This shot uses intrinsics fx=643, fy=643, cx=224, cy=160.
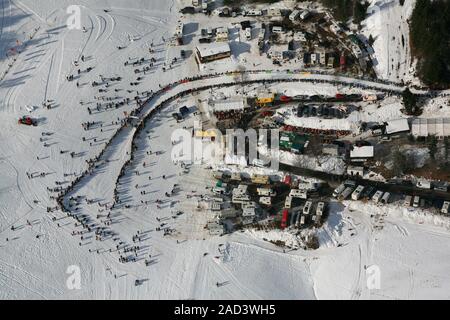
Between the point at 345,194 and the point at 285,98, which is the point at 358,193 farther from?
the point at 285,98

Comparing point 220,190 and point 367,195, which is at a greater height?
point 220,190

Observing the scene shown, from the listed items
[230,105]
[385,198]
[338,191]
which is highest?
[230,105]

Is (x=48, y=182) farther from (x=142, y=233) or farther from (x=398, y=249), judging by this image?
(x=398, y=249)

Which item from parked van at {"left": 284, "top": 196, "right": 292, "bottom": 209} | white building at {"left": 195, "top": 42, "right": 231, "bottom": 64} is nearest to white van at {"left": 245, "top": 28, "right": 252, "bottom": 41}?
white building at {"left": 195, "top": 42, "right": 231, "bottom": 64}

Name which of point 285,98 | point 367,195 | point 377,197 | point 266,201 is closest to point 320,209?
point 367,195

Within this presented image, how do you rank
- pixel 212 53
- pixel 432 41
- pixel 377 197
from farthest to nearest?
pixel 212 53 < pixel 432 41 < pixel 377 197

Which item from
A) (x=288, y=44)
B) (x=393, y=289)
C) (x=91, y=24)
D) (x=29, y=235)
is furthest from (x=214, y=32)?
(x=393, y=289)
